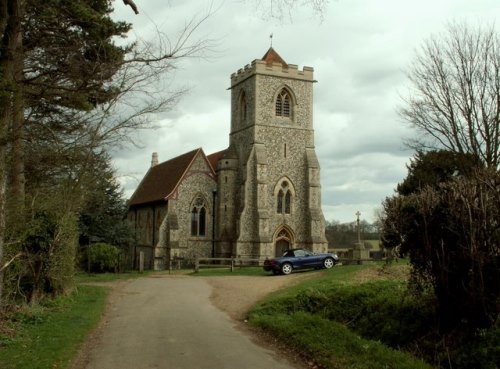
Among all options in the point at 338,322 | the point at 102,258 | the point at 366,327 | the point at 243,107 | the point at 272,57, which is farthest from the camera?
the point at 272,57

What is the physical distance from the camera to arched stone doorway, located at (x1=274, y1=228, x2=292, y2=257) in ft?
126

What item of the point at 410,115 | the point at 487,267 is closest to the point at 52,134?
the point at 487,267

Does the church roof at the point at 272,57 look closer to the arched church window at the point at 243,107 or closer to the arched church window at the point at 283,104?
the arched church window at the point at 283,104

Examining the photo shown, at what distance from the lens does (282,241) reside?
127 ft

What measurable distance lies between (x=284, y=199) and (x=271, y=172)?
218 cm

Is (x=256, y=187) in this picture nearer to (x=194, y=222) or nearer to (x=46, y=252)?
(x=194, y=222)

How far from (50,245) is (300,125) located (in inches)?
1050

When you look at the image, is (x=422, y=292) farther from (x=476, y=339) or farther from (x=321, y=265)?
(x=321, y=265)

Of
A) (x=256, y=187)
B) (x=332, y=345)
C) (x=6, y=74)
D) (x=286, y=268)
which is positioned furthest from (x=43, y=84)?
(x=256, y=187)

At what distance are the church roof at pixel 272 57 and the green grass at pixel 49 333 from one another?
2822 cm

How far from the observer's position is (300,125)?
39969mm

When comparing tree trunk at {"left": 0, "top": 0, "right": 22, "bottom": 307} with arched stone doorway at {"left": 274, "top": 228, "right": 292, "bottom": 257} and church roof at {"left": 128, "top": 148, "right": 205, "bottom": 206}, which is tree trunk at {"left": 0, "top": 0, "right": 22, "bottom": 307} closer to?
church roof at {"left": 128, "top": 148, "right": 205, "bottom": 206}

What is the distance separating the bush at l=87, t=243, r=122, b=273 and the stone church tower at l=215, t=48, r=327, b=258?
8810 mm

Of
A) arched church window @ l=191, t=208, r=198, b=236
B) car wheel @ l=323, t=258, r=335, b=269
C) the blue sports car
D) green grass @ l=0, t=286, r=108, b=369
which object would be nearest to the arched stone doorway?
arched church window @ l=191, t=208, r=198, b=236
